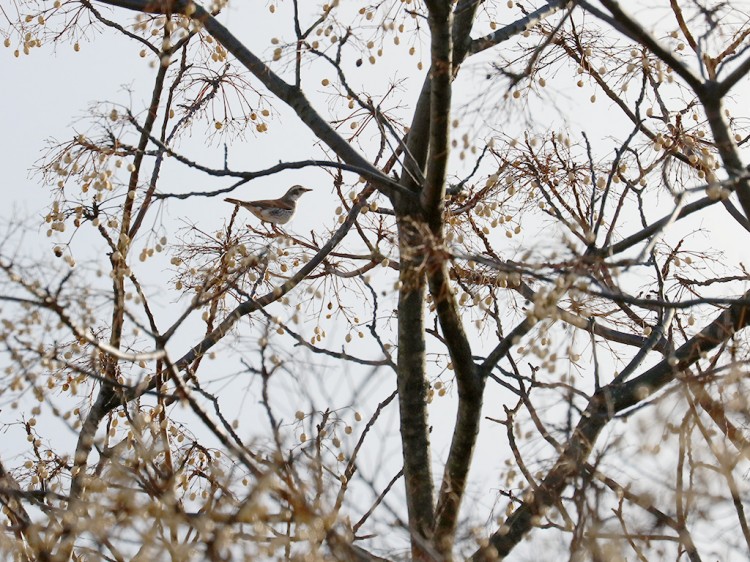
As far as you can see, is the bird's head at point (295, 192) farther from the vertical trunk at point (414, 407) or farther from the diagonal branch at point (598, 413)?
Result: the diagonal branch at point (598, 413)

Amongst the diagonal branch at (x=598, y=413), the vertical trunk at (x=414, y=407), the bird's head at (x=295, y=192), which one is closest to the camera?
the diagonal branch at (x=598, y=413)

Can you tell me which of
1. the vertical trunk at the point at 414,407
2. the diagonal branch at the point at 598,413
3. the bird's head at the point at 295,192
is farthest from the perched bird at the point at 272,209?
the diagonal branch at the point at 598,413

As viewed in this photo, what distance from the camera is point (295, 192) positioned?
42.8 feet

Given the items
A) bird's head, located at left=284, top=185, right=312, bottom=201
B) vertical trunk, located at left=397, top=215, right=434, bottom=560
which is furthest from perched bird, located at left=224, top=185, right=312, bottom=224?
vertical trunk, located at left=397, top=215, right=434, bottom=560

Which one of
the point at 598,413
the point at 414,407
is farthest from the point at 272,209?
the point at 598,413

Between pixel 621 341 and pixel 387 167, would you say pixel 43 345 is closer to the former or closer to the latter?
pixel 387 167

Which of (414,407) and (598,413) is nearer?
(598,413)

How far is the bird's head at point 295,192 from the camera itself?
1282cm

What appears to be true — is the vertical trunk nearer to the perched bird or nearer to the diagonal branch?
the diagonal branch

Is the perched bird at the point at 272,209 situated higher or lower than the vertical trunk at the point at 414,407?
higher

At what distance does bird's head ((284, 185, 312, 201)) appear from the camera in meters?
12.8

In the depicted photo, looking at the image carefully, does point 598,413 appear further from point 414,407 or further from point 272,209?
point 272,209

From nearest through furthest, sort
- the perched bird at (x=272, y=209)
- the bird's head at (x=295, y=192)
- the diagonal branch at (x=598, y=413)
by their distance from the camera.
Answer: the diagonal branch at (x=598, y=413)
the perched bird at (x=272, y=209)
the bird's head at (x=295, y=192)

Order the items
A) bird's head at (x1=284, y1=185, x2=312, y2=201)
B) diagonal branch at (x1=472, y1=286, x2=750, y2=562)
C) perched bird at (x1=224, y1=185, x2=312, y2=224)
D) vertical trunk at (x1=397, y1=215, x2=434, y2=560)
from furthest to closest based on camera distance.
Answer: bird's head at (x1=284, y1=185, x2=312, y2=201) → perched bird at (x1=224, y1=185, x2=312, y2=224) → vertical trunk at (x1=397, y1=215, x2=434, y2=560) → diagonal branch at (x1=472, y1=286, x2=750, y2=562)
